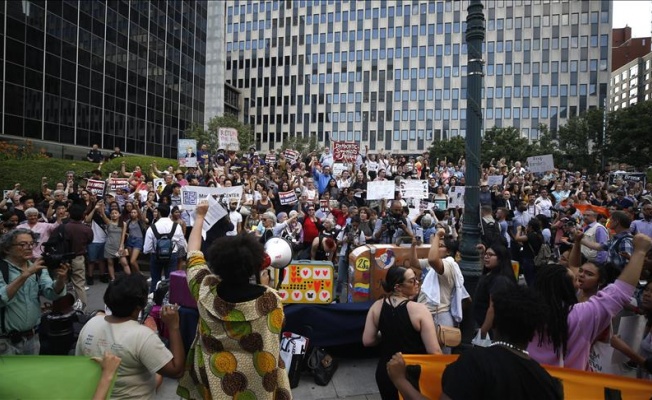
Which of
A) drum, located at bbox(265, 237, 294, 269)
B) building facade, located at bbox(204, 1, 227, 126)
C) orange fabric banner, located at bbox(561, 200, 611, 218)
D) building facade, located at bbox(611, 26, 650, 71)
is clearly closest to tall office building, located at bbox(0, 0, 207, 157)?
building facade, located at bbox(204, 1, 227, 126)

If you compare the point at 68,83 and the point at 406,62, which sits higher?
the point at 406,62

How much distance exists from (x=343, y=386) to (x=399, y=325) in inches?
97.1

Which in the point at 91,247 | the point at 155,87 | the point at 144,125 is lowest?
the point at 91,247

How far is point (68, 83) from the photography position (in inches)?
1430

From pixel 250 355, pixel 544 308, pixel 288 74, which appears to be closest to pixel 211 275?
pixel 250 355

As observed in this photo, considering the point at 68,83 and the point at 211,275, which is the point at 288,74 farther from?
the point at 211,275

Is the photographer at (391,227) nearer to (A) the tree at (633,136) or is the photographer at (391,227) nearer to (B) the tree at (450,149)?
(A) the tree at (633,136)

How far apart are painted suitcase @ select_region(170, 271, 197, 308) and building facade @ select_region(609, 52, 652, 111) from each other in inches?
4080

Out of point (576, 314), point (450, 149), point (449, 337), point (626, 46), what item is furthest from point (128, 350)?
point (626, 46)

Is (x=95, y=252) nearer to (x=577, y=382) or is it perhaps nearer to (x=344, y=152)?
(x=577, y=382)

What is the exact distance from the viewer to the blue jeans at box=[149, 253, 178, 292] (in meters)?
8.47

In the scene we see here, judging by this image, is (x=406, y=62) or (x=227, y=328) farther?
(x=406, y=62)

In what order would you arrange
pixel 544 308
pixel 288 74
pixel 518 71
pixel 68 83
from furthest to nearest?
1. pixel 288 74
2. pixel 518 71
3. pixel 68 83
4. pixel 544 308

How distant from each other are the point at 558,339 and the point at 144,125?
1900 inches
